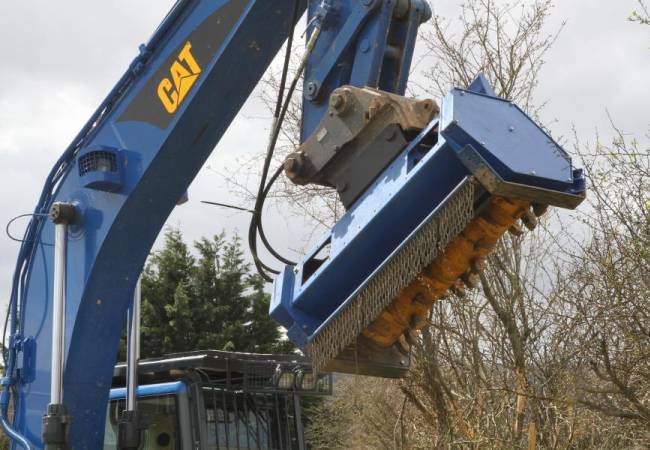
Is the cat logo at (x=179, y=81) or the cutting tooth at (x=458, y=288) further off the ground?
the cat logo at (x=179, y=81)

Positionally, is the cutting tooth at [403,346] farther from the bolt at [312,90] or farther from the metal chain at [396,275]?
the bolt at [312,90]

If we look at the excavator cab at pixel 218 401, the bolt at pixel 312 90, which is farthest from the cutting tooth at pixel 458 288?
the excavator cab at pixel 218 401

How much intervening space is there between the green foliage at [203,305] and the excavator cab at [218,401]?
13.0 meters

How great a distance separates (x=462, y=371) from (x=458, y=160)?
6.87 metres

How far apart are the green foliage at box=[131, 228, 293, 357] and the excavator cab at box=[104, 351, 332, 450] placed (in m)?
13.0

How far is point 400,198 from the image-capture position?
4.38 metres

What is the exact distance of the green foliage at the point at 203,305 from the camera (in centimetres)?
2078

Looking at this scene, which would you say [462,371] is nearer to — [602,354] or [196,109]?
[602,354]

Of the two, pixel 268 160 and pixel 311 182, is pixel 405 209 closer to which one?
pixel 311 182

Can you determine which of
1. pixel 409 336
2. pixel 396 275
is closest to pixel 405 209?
pixel 396 275

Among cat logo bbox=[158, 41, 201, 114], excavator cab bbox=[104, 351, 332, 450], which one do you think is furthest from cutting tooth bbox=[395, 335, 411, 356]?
excavator cab bbox=[104, 351, 332, 450]

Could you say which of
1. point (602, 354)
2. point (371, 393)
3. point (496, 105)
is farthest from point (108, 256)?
point (371, 393)

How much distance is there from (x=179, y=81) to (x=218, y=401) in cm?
Answer: 228

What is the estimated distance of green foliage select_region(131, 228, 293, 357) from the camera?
20781 mm
